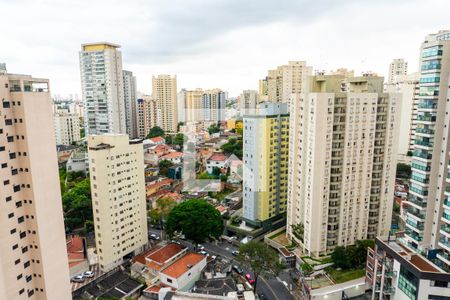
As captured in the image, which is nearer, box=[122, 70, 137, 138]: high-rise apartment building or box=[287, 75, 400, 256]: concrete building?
box=[287, 75, 400, 256]: concrete building

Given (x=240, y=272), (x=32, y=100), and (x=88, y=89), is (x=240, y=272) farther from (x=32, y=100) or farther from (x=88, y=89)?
(x=88, y=89)

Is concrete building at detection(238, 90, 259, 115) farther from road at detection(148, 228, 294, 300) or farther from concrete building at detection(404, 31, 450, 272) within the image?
concrete building at detection(404, 31, 450, 272)

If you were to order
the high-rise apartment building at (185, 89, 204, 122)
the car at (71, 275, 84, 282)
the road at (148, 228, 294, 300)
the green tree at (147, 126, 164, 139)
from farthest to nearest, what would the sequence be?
1. the high-rise apartment building at (185, 89, 204, 122)
2. the green tree at (147, 126, 164, 139)
3. the car at (71, 275, 84, 282)
4. the road at (148, 228, 294, 300)

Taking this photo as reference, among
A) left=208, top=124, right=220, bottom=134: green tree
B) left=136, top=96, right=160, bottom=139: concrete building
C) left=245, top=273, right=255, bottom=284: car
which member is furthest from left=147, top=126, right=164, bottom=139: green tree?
left=245, top=273, right=255, bottom=284: car

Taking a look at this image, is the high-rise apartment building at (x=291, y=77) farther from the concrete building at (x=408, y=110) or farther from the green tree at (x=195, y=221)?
the green tree at (x=195, y=221)

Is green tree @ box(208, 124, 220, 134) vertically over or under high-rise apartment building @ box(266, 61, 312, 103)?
under

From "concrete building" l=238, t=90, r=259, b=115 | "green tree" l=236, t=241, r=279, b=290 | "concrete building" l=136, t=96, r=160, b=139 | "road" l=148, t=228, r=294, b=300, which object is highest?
"concrete building" l=238, t=90, r=259, b=115
